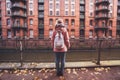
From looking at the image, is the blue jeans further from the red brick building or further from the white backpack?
the red brick building

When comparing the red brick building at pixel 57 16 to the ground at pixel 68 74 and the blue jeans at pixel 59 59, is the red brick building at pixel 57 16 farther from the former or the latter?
the blue jeans at pixel 59 59

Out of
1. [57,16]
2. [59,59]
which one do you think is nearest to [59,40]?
[59,59]

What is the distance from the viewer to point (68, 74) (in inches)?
174

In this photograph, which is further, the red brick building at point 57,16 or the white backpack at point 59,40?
the red brick building at point 57,16

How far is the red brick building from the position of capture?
32.6 m

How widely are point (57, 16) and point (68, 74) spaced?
30175 mm

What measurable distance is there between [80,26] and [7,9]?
2137cm

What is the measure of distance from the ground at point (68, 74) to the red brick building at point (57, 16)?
2753cm

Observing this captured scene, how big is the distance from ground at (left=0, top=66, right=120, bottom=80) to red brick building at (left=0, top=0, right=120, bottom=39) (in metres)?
27.5

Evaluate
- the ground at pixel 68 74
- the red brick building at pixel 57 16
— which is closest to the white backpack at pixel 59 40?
the ground at pixel 68 74

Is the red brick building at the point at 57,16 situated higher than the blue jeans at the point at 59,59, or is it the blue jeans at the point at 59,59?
the red brick building at the point at 57,16

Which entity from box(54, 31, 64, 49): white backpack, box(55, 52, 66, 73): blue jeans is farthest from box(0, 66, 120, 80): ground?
box(54, 31, 64, 49): white backpack

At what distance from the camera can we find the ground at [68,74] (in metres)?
4.09

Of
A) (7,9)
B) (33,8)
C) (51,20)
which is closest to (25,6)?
(33,8)
